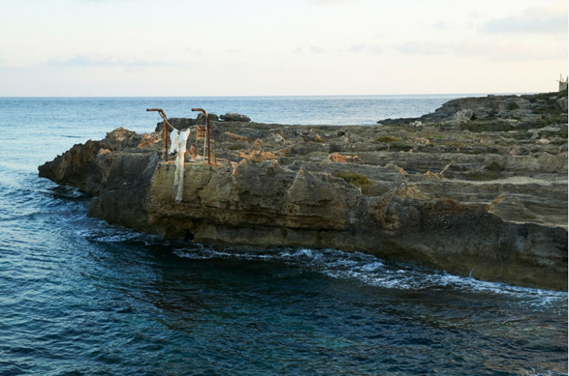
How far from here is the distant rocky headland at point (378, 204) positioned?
65.1 feet

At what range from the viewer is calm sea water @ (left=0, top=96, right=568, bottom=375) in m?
14.6

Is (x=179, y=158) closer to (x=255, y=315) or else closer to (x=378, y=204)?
(x=378, y=204)

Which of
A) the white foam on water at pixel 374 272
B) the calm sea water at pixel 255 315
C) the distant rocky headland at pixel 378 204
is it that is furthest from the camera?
the distant rocky headland at pixel 378 204

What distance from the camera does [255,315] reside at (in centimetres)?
1761

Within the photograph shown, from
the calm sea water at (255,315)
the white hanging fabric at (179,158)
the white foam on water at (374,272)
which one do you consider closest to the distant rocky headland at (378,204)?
the white hanging fabric at (179,158)

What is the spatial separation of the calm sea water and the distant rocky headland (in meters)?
0.82

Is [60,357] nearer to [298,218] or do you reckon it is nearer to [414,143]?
[298,218]

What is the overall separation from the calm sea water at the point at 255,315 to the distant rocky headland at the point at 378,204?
0.82m

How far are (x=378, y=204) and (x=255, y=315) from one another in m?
7.23

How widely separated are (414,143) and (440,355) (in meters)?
22.4

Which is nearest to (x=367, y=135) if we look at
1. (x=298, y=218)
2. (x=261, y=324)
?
(x=298, y=218)

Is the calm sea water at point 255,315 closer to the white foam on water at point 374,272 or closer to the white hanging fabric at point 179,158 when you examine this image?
the white foam on water at point 374,272

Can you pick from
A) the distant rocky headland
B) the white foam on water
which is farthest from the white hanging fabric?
the white foam on water

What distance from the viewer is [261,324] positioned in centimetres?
1695
